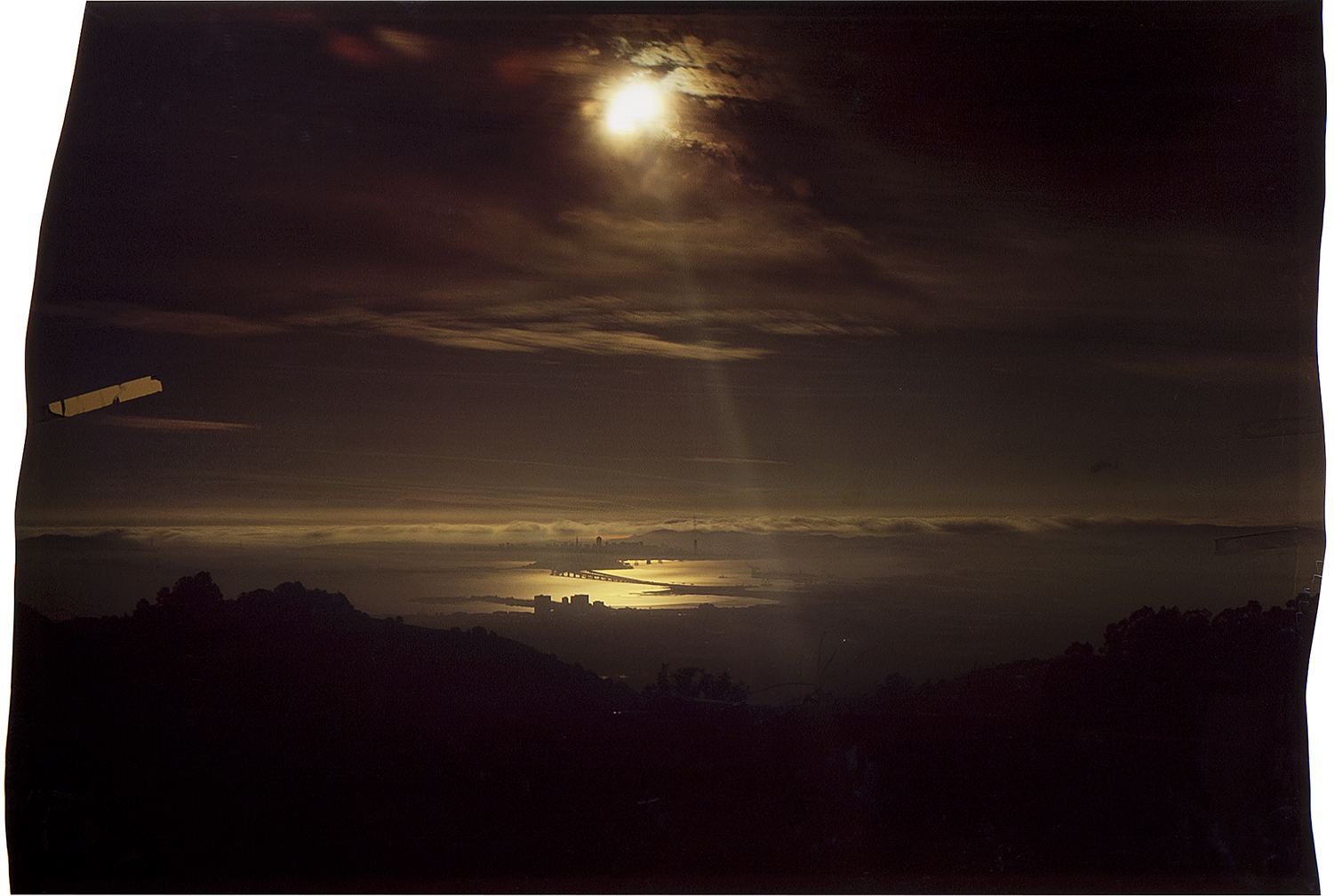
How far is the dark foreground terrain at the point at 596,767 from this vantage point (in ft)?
6.09

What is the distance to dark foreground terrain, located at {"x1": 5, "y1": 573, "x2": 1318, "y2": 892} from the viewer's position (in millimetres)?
1855

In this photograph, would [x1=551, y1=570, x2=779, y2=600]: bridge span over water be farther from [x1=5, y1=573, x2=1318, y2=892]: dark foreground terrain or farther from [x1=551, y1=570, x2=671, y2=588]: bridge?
[x1=5, y1=573, x2=1318, y2=892]: dark foreground terrain

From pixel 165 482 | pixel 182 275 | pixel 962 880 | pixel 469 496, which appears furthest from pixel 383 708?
pixel 962 880

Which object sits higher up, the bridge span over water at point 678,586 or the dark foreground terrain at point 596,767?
the bridge span over water at point 678,586

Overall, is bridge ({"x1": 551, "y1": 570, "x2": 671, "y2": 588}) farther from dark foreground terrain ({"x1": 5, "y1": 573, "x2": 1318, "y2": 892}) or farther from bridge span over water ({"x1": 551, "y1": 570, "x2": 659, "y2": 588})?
dark foreground terrain ({"x1": 5, "y1": 573, "x2": 1318, "y2": 892})

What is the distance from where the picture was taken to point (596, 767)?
1882 mm

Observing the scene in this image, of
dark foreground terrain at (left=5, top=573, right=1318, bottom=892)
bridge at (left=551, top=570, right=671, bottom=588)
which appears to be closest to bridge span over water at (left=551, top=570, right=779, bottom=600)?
bridge at (left=551, top=570, right=671, bottom=588)

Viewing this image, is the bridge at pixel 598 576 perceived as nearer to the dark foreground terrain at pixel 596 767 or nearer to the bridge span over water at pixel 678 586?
the bridge span over water at pixel 678 586

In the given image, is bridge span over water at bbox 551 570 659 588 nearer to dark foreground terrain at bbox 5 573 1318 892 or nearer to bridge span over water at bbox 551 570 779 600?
bridge span over water at bbox 551 570 779 600

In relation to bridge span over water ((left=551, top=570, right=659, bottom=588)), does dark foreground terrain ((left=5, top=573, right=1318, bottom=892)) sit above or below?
below

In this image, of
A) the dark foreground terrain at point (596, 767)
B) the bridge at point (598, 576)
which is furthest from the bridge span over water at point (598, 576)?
the dark foreground terrain at point (596, 767)

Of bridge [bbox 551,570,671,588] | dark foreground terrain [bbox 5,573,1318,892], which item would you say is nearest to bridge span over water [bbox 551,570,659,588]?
bridge [bbox 551,570,671,588]

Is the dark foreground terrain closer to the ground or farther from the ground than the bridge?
closer to the ground

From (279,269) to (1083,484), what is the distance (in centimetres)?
167
